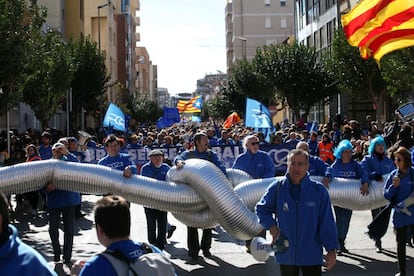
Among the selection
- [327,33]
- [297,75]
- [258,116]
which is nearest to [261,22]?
[327,33]

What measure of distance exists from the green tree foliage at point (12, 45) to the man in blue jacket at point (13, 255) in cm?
1603

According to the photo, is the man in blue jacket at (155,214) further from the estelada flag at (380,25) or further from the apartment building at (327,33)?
the apartment building at (327,33)

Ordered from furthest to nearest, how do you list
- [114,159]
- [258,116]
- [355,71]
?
[355,71] < [258,116] < [114,159]

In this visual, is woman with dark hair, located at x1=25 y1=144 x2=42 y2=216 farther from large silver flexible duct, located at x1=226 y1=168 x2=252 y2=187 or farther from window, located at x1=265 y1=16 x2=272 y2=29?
window, located at x1=265 y1=16 x2=272 y2=29

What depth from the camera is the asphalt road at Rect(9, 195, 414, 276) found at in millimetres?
8961

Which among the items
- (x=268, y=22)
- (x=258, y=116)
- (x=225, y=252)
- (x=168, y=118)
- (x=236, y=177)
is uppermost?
(x=268, y=22)

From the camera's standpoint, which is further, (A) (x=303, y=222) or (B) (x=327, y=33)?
(B) (x=327, y=33)

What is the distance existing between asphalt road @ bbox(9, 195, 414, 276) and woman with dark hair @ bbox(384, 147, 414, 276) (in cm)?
71

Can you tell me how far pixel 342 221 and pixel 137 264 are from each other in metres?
6.93

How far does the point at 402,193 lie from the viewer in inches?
319

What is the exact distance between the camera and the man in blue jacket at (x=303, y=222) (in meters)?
5.80

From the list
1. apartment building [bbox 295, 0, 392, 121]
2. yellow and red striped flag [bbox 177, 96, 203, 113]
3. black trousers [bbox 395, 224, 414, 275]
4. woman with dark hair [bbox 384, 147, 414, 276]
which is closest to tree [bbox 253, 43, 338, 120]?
apartment building [bbox 295, 0, 392, 121]

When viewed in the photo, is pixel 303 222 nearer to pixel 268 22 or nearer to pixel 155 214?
pixel 155 214

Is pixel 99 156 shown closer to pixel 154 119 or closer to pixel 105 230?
pixel 105 230
